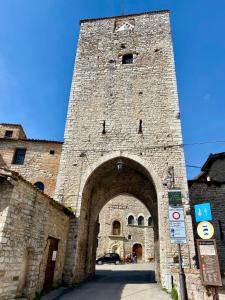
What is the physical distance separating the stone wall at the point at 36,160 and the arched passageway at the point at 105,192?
222 cm

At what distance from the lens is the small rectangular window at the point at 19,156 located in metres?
12.5

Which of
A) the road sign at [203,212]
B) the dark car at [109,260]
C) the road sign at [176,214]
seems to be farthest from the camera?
the dark car at [109,260]

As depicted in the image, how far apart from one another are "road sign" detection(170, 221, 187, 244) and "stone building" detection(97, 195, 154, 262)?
1934 cm

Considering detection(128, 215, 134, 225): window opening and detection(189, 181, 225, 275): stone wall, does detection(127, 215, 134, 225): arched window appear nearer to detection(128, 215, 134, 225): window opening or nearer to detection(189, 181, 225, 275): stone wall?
detection(128, 215, 134, 225): window opening

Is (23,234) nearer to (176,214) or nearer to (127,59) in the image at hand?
(176,214)

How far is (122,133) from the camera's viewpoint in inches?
443

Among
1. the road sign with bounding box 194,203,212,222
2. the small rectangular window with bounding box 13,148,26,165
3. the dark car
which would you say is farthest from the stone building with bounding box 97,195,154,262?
the road sign with bounding box 194,203,212,222

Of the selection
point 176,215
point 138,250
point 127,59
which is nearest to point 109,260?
point 138,250

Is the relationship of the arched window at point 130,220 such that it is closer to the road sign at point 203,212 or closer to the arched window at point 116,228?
the arched window at point 116,228

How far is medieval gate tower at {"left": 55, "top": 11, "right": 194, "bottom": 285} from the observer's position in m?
9.71

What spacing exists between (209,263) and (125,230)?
21.1 meters

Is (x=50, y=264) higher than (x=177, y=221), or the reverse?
(x=177, y=221)

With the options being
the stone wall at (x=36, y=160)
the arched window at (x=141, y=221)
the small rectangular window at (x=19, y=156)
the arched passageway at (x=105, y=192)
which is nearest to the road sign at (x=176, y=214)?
the arched passageway at (x=105, y=192)

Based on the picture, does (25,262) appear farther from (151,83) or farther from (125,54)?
(125,54)
